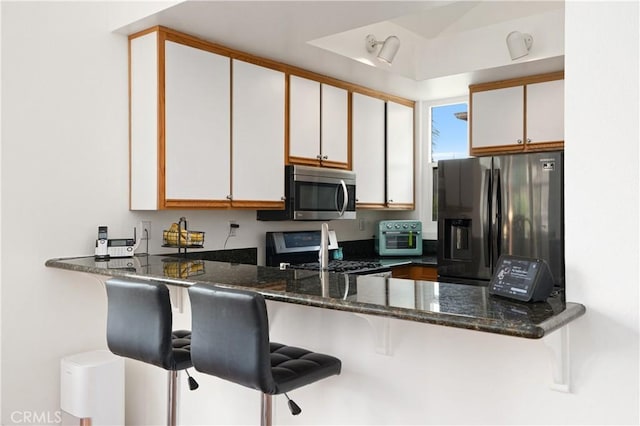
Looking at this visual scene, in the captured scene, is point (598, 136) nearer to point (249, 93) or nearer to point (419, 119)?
point (249, 93)

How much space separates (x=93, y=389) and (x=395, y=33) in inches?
119

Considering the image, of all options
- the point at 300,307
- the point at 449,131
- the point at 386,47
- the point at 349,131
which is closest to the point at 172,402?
the point at 300,307

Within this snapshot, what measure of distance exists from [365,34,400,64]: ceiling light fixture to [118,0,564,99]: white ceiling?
6 centimetres

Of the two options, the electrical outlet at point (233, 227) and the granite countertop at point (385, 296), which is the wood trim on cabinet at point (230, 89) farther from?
the granite countertop at point (385, 296)

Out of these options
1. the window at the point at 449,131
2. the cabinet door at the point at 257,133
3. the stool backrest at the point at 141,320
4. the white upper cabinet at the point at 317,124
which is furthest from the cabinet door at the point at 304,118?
the stool backrest at the point at 141,320

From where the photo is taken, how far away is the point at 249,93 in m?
3.46

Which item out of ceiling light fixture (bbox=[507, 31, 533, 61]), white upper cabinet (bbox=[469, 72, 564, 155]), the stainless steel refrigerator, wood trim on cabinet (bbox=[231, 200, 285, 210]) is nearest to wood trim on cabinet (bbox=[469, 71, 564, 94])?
white upper cabinet (bbox=[469, 72, 564, 155])

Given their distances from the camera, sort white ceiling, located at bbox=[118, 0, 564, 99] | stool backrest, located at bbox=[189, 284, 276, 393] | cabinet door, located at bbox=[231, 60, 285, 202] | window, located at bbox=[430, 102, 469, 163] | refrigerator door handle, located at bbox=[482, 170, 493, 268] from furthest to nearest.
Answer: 1. window, located at bbox=[430, 102, 469, 163]
2. refrigerator door handle, located at bbox=[482, 170, 493, 268]
3. cabinet door, located at bbox=[231, 60, 285, 202]
4. white ceiling, located at bbox=[118, 0, 564, 99]
5. stool backrest, located at bbox=[189, 284, 276, 393]

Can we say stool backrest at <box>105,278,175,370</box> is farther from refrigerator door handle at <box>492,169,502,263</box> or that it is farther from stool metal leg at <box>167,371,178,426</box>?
refrigerator door handle at <box>492,169,502,263</box>

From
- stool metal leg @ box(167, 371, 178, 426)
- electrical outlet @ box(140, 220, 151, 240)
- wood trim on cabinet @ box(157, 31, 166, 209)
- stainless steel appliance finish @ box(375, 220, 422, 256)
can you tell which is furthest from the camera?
stainless steel appliance finish @ box(375, 220, 422, 256)

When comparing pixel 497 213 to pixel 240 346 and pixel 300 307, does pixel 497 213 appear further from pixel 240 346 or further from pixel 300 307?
pixel 240 346

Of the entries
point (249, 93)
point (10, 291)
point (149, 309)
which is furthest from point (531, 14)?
point (10, 291)

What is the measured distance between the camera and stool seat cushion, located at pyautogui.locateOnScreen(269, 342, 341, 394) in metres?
1.80

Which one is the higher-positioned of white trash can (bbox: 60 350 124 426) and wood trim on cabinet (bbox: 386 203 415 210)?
wood trim on cabinet (bbox: 386 203 415 210)
